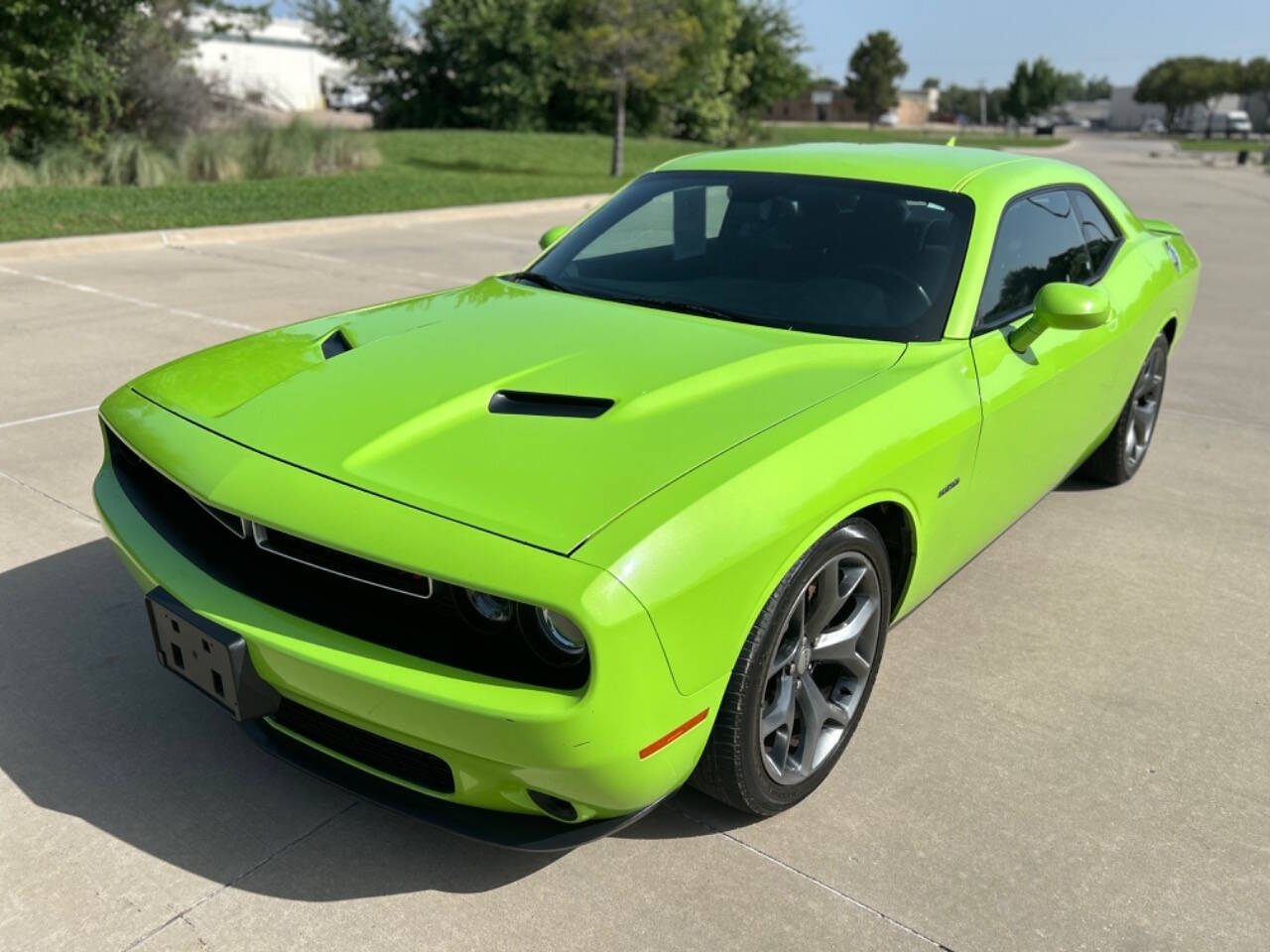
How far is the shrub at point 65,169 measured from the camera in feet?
45.6

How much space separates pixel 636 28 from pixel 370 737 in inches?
776

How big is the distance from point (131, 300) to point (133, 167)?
26.8 ft

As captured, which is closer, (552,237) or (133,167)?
(552,237)

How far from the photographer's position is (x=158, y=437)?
2555 millimetres

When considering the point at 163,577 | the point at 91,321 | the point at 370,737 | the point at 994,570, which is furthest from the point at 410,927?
the point at 91,321

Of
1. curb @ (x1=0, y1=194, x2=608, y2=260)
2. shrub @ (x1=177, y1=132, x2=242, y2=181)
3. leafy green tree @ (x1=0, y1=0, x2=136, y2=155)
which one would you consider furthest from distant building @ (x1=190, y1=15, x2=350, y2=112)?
curb @ (x1=0, y1=194, x2=608, y2=260)

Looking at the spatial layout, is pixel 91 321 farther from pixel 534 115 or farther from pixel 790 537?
pixel 534 115

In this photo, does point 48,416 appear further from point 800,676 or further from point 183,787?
point 800,676

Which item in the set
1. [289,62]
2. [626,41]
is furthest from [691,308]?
[289,62]

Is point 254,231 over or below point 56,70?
below

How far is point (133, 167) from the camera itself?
1491cm

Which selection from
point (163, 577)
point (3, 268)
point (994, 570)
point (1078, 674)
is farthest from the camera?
point (3, 268)

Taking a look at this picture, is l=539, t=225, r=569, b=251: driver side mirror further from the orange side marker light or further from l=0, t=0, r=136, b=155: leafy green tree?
l=0, t=0, r=136, b=155: leafy green tree

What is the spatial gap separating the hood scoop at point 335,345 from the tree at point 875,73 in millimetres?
82121
